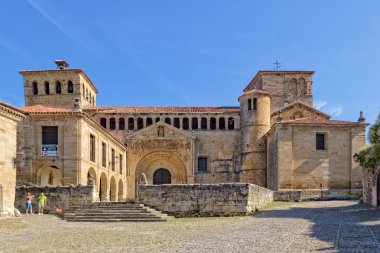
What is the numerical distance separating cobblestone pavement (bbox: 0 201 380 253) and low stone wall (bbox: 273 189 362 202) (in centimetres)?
1230

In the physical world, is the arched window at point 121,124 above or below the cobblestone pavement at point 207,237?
above

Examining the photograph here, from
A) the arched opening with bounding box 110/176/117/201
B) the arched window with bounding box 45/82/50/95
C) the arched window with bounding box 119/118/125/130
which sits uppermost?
the arched window with bounding box 45/82/50/95

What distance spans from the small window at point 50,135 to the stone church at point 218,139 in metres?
2.93

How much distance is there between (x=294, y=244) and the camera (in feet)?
37.6

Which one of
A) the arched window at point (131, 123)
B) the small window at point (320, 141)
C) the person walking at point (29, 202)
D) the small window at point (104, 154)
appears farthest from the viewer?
the arched window at point (131, 123)

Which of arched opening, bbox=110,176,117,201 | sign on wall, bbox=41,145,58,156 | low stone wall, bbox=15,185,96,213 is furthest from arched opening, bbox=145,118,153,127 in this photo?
low stone wall, bbox=15,185,96,213

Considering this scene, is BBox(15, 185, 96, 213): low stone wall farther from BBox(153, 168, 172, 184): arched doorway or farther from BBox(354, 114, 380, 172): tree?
BBox(153, 168, 172, 184): arched doorway

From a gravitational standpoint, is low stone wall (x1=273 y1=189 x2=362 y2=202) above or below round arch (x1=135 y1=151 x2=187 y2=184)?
below

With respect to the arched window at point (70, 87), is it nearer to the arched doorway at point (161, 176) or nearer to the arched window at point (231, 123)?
the arched doorway at point (161, 176)

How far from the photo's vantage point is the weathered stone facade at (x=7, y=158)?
21.6m

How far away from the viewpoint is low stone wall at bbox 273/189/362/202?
30641mm

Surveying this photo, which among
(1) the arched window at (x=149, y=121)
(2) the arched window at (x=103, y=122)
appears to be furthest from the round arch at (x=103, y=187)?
(1) the arched window at (x=149, y=121)

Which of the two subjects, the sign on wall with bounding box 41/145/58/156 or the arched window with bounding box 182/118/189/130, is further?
the arched window with bounding box 182/118/189/130

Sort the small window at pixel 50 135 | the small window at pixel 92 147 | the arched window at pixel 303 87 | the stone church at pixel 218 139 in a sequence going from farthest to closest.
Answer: the arched window at pixel 303 87, the stone church at pixel 218 139, the small window at pixel 92 147, the small window at pixel 50 135
